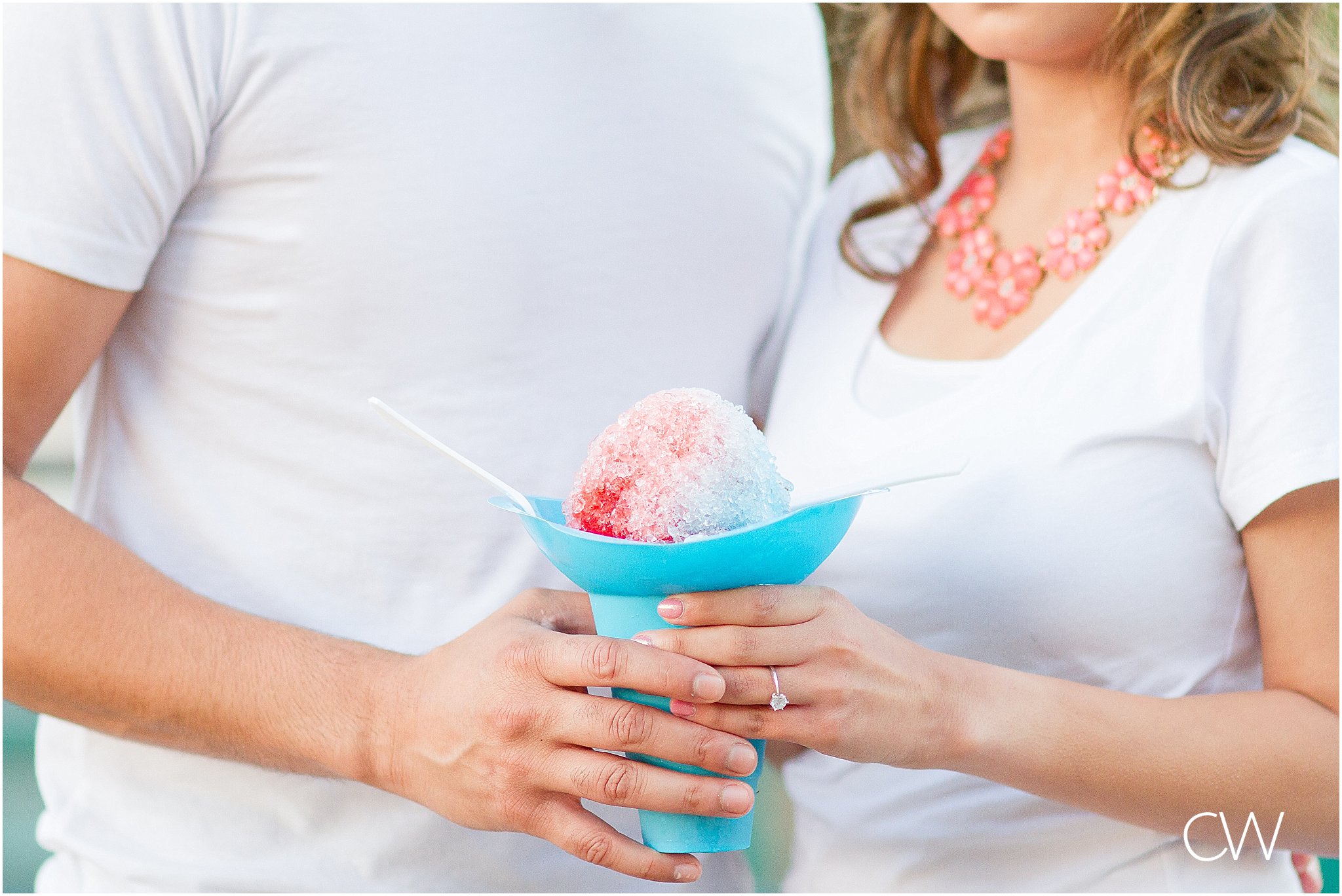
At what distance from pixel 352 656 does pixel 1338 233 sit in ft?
4.57

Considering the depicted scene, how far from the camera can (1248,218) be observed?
4.53 ft

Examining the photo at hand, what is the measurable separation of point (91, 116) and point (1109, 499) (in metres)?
1.41

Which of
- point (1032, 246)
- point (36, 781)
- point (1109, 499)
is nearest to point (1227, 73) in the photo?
point (1032, 246)

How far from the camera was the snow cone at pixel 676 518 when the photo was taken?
99 cm

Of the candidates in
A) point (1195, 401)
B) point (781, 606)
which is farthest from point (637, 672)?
point (1195, 401)

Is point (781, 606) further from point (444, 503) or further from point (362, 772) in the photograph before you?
point (444, 503)

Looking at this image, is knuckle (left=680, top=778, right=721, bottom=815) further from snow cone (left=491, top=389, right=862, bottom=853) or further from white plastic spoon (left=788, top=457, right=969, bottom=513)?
white plastic spoon (left=788, top=457, right=969, bottom=513)

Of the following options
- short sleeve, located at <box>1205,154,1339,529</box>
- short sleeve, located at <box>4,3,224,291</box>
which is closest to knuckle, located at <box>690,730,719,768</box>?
short sleeve, located at <box>1205,154,1339,529</box>

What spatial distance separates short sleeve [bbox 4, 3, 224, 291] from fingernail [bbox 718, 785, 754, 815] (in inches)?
40.2

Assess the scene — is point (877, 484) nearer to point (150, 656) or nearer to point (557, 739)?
point (557, 739)

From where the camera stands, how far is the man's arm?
1099 millimetres

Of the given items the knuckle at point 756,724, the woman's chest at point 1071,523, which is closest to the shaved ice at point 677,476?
the knuckle at point 756,724

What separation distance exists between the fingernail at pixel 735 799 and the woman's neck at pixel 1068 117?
3.85 feet

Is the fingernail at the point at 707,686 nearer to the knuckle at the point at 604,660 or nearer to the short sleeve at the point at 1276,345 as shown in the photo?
the knuckle at the point at 604,660
